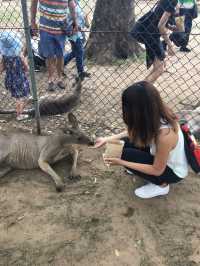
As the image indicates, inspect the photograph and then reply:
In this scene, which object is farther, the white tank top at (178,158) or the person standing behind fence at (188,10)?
the person standing behind fence at (188,10)

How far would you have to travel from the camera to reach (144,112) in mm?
2893

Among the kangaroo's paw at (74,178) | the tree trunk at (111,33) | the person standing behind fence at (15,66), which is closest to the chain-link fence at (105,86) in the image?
the tree trunk at (111,33)

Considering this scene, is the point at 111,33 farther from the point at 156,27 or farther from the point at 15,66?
the point at 15,66

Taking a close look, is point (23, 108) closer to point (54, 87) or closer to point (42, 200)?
point (54, 87)

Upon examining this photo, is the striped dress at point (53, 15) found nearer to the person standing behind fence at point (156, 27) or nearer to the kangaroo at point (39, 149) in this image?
the person standing behind fence at point (156, 27)

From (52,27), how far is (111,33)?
64.6 inches

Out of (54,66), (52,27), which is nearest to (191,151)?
(52,27)

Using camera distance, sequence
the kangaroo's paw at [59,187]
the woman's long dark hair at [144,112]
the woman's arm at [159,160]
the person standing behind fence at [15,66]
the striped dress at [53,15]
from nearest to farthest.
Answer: the woman's long dark hair at [144,112]
the woman's arm at [159,160]
the kangaroo's paw at [59,187]
the person standing behind fence at [15,66]
the striped dress at [53,15]

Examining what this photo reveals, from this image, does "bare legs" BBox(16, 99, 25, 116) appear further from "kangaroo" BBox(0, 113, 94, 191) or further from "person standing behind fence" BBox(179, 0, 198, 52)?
"person standing behind fence" BBox(179, 0, 198, 52)

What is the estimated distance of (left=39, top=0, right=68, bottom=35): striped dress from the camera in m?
5.02

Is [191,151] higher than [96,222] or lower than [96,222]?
higher

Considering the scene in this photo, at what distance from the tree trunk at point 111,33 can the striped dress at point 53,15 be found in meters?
1.51

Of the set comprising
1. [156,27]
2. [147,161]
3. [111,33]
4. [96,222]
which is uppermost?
[156,27]

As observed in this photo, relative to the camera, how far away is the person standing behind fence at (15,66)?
4.54 meters
